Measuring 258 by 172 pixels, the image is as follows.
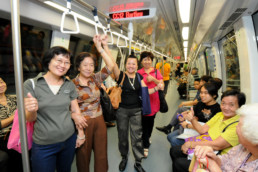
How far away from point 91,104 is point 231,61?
11.4ft

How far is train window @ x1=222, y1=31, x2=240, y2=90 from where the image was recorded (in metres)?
3.41

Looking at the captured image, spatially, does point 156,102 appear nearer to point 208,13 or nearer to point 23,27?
point 208,13

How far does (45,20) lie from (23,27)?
0.57 m

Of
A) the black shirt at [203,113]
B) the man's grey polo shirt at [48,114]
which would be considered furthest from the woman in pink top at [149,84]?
the man's grey polo shirt at [48,114]

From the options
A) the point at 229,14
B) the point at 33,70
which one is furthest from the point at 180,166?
the point at 33,70

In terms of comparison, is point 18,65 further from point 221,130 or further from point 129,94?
point 221,130

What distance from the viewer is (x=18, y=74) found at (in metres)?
1.02

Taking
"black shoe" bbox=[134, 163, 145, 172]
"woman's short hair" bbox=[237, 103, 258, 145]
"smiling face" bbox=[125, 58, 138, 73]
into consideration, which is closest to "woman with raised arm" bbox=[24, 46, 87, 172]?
"smiling face" bbox=[125, 58, 138, 73]

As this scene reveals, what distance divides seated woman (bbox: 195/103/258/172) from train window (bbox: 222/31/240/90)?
101 inches

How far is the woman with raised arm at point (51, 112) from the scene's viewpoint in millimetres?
1462

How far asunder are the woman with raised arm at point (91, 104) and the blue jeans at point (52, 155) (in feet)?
0.71

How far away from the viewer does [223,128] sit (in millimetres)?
1921

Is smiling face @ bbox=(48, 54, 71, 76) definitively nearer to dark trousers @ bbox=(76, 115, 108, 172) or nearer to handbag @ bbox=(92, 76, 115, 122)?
handbag @ bbox=(92, 76, 115, 122)

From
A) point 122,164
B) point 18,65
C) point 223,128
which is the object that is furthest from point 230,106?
point 18,65
